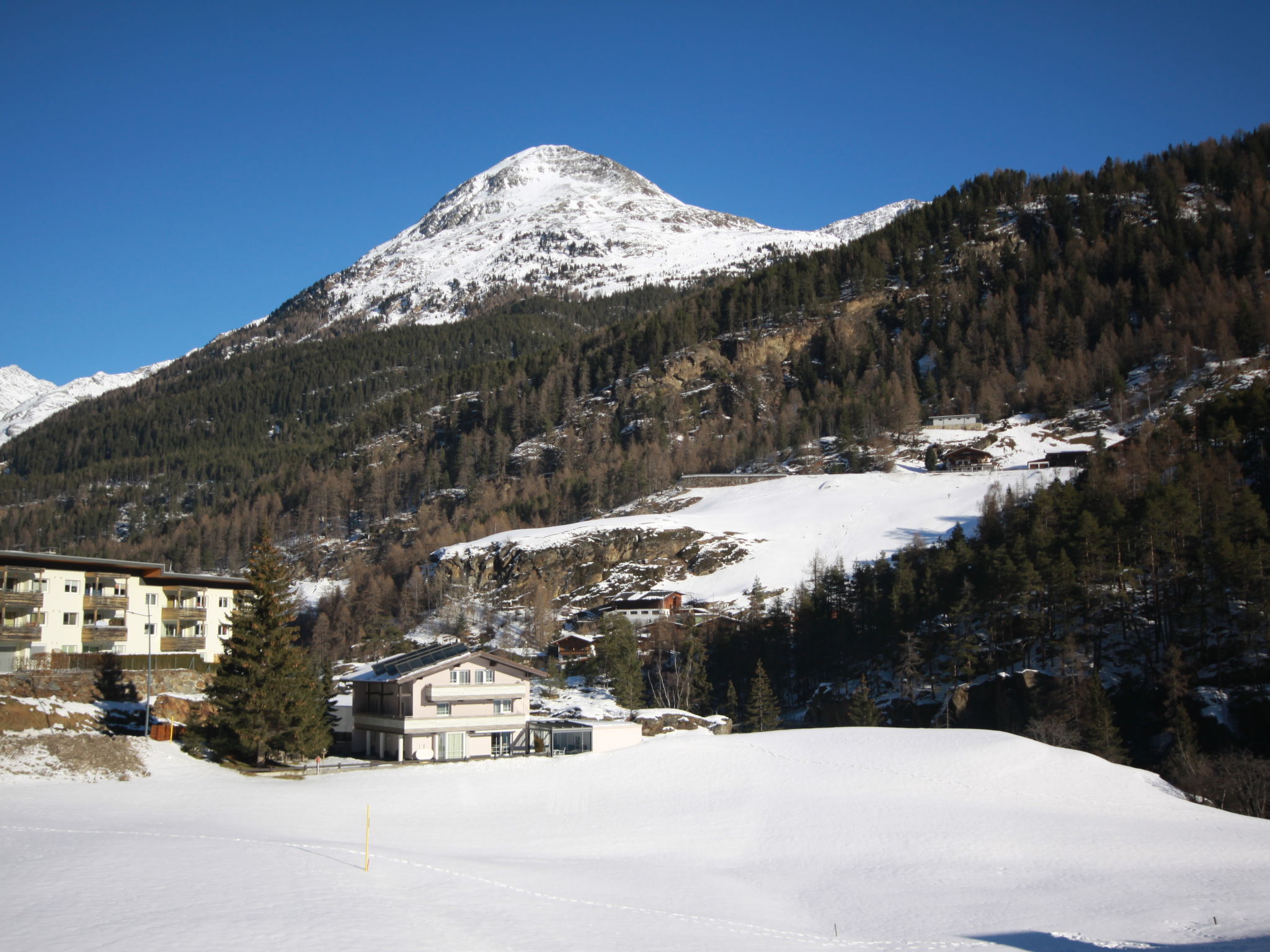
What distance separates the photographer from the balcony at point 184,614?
46125 millimetres

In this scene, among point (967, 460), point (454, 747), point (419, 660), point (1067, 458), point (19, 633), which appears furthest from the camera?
point (967, 460)

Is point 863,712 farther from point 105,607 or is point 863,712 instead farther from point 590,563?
point 590,563

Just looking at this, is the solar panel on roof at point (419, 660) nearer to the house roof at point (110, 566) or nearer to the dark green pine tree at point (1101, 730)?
the house roof at point (110, 566)

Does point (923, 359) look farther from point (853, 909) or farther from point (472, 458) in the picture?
point (853, 909)

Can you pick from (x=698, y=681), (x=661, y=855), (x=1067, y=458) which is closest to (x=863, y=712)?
(x=698, y=681)

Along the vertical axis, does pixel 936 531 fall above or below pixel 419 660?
above

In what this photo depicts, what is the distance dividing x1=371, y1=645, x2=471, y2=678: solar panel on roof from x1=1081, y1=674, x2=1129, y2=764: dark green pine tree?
30.7m

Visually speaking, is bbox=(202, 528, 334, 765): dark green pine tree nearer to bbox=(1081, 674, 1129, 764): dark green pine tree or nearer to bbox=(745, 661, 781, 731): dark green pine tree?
bbox=(745, 661, 781, 731): dark green pine tree

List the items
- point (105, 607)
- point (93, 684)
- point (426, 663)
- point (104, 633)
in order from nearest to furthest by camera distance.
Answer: point (93, 684) → point (426, 663) → point (104, 633) → point (105, 607)

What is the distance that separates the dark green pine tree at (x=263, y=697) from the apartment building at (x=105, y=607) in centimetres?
594

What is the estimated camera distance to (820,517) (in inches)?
3984

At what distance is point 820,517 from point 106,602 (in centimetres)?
7307

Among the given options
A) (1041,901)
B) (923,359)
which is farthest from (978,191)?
(1041,901)

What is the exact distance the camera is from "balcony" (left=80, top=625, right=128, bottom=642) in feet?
142
